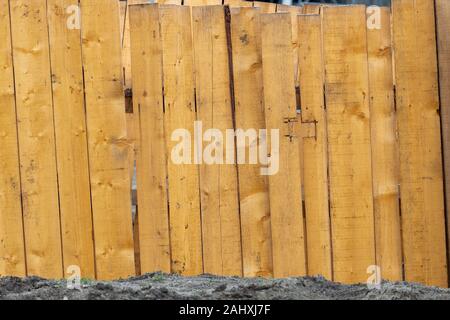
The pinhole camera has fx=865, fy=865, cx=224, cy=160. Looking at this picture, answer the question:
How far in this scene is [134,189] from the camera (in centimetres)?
519

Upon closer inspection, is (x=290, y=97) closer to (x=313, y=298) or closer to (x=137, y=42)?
(x=137, y=42)

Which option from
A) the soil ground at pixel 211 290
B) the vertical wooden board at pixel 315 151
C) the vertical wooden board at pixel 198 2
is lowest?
the soil ground at pixel 211 290

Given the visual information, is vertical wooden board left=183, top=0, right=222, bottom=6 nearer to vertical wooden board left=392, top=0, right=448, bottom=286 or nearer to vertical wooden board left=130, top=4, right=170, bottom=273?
vertical wooden board left=130, top=4, right=170, bottom=273

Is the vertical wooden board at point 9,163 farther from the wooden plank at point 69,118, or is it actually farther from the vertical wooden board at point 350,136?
the vertical wooden board at point 350,136

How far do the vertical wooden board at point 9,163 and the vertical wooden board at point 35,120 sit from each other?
0.03m

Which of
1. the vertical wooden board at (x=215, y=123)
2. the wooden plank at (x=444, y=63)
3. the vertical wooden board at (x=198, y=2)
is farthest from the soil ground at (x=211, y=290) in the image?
the vertical wooden board at (x=198, y=2)

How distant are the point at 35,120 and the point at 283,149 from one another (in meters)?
1.41

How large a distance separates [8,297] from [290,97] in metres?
1.94

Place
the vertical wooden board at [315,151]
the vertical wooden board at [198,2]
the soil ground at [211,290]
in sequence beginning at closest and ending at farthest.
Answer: the soil ground at [211,290] → the vertical wooden board at [315,151] → the vertical wooden board at [198,2]

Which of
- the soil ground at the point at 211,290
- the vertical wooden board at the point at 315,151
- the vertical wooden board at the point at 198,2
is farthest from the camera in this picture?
the vertical wooden board at the point at 198,2

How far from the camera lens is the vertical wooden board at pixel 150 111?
485cm

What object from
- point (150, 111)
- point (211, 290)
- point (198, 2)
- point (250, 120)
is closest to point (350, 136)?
point (250, 120)

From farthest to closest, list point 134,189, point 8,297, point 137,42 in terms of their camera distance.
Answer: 1. point 134,189
2. point 137,42
3. point 8,297

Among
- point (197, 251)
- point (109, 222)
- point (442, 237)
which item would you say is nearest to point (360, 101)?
point (442, 237)
